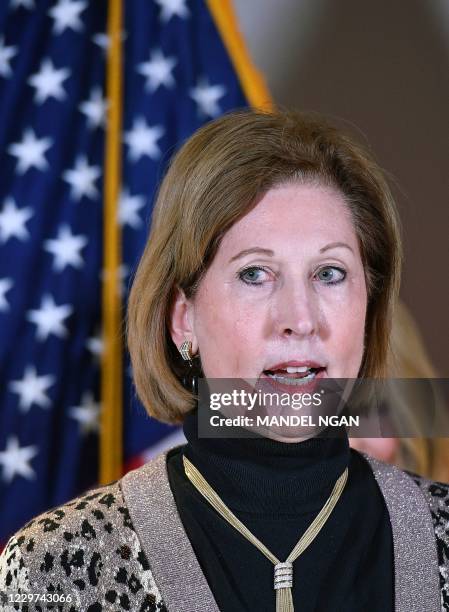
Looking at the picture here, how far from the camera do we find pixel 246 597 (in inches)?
62.9

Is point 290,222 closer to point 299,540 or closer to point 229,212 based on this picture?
point 229,212

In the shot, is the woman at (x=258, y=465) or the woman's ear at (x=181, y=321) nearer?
the woman at (x=258, y=465)

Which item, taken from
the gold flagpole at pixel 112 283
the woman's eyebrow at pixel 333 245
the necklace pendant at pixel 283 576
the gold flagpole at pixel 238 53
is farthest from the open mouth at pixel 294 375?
the gold flagpole at pixel 238 53

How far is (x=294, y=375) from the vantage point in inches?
63.9

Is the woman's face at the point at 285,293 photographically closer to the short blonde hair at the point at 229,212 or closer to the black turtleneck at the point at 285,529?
the short blonde hair at the point at 229,212

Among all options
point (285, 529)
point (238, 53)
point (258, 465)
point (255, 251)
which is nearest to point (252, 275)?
point (255, 251)

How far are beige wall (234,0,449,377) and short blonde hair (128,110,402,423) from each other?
31.5 inches

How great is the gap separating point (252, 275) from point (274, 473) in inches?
14.6

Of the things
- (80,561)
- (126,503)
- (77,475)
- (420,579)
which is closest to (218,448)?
(126,503)

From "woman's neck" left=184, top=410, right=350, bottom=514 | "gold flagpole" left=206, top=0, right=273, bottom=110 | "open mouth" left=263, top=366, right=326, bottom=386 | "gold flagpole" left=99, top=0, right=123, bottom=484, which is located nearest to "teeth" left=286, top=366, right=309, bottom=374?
"open mouth" left=263, top=366, right=326, bottom=386

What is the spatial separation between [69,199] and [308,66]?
0.82 m

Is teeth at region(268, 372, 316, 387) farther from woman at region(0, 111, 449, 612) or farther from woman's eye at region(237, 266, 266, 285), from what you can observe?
woman's eye at region(237, 266, 266, 285)

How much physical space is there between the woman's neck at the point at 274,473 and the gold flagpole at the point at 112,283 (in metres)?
0.95

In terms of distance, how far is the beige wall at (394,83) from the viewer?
2.68 metres
